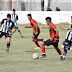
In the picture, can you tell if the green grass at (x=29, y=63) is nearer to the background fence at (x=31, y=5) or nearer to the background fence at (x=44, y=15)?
the background fence at (x=44, y=15)

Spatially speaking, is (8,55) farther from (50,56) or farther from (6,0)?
(6,0)

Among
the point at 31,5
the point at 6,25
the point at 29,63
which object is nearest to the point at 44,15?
the point at 31,5

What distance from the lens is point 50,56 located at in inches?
532

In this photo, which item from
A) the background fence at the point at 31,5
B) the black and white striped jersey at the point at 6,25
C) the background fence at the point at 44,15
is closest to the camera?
the black and white striped jersey at the point at 6,25

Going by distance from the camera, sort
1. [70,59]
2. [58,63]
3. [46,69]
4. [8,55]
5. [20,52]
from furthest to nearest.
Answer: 1. [20,52]
2. [8,55]
3. [70,59]
4. [58,63]
5. [46,69]

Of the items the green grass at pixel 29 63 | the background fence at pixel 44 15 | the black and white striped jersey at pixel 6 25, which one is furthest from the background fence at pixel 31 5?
the green grass at pixel 29 63

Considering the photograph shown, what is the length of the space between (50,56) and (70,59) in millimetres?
1099

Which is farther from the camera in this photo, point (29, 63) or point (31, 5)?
point (31, 5)

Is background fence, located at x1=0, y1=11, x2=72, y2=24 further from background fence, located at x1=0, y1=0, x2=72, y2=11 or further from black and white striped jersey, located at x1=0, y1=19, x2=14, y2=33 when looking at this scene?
black and white striped jersey, located at x1=0, y1=19, x2=14, y2=33

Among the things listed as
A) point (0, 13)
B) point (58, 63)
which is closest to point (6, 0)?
point (0, 13)

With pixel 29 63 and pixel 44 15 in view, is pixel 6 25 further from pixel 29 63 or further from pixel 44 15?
pixel 44 15

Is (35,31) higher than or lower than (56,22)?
higher

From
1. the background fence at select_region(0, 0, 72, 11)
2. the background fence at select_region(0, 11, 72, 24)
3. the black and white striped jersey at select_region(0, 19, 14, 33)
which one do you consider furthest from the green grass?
the background fence at select_region(0, 0, 72, 11)

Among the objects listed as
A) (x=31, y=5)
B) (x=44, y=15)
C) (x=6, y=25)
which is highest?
(x=6, y=25)
